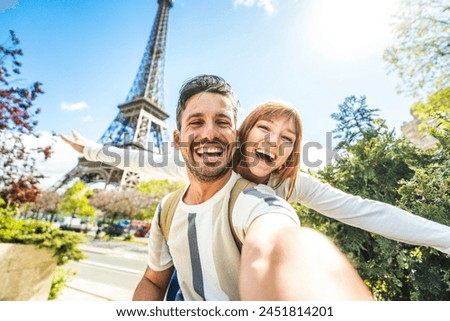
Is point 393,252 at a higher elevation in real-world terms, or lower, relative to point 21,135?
lower

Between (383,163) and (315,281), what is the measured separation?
5.14 feet

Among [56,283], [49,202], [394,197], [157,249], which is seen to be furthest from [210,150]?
[49,202]

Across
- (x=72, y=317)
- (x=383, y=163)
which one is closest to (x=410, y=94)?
(x=383, y=163)

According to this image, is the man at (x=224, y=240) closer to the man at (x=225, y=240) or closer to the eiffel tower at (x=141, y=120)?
the man at (x=225, y=240)

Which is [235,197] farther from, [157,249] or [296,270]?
[157,249]

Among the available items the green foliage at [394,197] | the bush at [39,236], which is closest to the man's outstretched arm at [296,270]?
the green foliage at [394,197]

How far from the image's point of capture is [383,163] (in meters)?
1.84

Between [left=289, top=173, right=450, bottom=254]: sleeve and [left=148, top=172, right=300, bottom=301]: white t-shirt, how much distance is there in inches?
25.5

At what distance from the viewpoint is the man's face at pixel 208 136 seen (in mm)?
1152

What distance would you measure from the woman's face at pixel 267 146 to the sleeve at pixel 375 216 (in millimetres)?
258

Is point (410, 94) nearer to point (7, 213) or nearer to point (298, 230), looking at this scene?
point (298, 230)

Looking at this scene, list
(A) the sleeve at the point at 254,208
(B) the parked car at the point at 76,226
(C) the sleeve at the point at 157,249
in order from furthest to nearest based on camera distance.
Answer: (B) the parked car at the point at 76,226 < (C) the sleeve at the point at 157,249 < (A) the sleeve at the point at 254,208

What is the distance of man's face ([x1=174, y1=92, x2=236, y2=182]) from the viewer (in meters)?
1.15

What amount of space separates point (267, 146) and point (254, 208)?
63 cm
